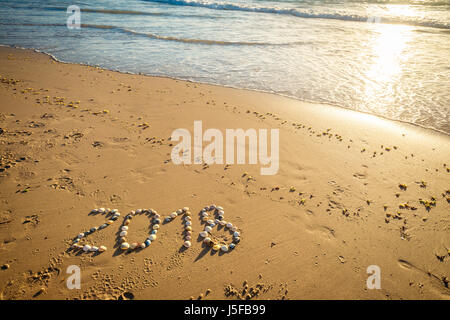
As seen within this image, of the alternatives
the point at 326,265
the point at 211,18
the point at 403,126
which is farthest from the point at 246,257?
the point at 211,18

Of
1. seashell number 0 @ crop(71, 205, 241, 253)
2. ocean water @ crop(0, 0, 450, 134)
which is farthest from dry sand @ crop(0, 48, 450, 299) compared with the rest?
ocean water @ crop(0, 0, 450, 134)

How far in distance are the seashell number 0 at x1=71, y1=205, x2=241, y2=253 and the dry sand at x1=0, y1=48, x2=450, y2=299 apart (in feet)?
0.44

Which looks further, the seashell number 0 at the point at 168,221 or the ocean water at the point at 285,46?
the ocean water at the point at 285,46

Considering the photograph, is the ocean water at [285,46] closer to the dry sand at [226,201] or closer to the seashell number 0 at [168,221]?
the dry sand at [226,201]

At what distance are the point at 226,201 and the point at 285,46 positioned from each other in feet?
48.3

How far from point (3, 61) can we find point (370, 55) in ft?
67.0

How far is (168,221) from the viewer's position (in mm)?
4922

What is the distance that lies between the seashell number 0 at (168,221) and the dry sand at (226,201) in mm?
134

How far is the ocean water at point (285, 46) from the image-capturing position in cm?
1045

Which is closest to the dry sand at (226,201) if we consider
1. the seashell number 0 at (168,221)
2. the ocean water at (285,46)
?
the seashell number 0 at (168,221)

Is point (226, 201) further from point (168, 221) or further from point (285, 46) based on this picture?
point (285, 46)

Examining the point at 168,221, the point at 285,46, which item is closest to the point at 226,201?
the point at 168,221

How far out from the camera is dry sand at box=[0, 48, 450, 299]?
13.0 feet
